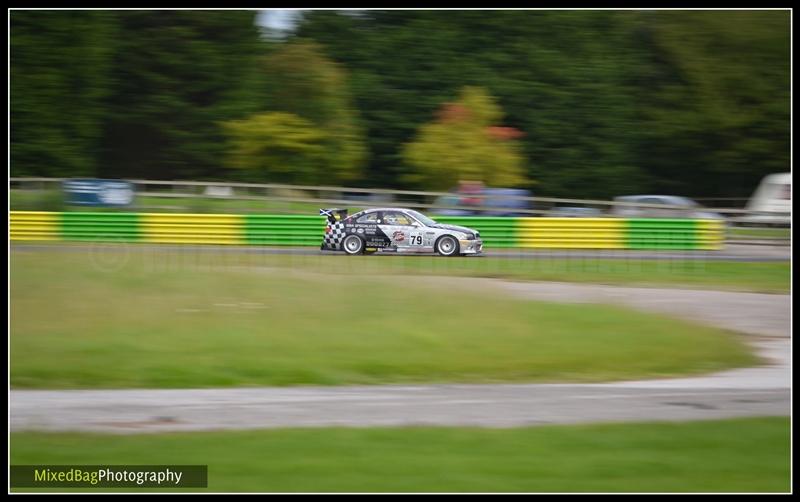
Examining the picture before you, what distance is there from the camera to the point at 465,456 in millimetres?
6762

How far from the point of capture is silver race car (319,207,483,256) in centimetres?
1972

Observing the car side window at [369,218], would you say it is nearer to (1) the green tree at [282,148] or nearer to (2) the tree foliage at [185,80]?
(1) the green tree at [282,148]

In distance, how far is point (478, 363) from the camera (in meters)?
10.3

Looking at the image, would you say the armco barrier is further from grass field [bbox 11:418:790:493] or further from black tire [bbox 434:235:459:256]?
grass field [bbox 11:418:790:493]

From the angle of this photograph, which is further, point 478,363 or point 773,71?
point 773,71

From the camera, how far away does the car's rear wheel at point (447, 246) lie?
19.8 meters

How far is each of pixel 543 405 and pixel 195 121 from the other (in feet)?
114

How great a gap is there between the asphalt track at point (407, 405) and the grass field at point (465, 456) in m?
0.47

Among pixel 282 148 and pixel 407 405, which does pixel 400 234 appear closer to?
pixel 407 405

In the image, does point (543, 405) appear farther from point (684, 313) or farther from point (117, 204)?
point (117, 204)

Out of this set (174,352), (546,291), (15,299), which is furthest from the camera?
(546,291)

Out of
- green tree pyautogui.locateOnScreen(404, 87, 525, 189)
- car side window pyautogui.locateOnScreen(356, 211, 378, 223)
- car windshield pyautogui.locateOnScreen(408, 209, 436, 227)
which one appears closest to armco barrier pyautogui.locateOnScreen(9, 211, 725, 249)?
car windshield pyautogui.locateOnScreen(408, 209, 436, 227)

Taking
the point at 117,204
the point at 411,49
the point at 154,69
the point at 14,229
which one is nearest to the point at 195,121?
the point at 154,69

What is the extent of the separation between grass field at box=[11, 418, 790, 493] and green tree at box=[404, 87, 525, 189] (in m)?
29.1
